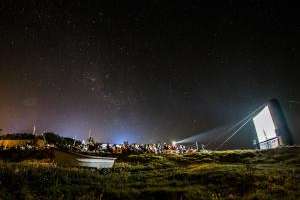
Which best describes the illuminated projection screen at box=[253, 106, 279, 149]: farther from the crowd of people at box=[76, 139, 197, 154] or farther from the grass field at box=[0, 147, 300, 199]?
the grass field at box=[0, 147, 300, 199]

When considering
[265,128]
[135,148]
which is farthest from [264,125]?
[135,148]

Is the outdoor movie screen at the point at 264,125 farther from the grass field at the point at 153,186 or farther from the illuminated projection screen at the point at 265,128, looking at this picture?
the grass field at the point at 153,186

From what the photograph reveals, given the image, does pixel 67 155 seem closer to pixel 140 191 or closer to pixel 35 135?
pixel 140 191

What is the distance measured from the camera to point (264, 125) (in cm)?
4059

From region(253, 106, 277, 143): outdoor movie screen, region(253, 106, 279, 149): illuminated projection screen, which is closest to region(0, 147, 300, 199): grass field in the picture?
region(253, 106, 279, 149): illuminated projection screen

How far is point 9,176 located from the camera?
56.9 ft

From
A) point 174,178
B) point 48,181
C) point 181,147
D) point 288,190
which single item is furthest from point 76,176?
point 181,147

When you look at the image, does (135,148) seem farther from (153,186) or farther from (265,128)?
(153,186)

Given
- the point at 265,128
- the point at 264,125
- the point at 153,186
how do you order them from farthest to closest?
the point at 264,125
the point at 265,128
the point at 153,186

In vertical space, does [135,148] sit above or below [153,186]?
above

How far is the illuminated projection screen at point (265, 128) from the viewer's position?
124 feet

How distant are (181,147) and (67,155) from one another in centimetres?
2117

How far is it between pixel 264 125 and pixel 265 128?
483 millimetres

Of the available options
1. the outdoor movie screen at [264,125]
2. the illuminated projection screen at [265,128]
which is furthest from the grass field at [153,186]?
the outdoor movie screen at [264,125]
